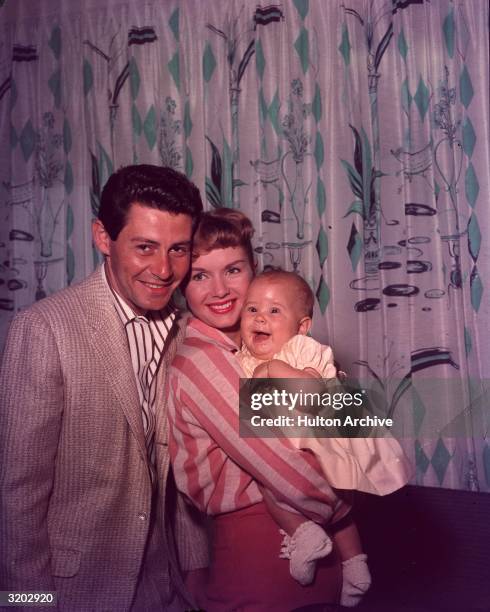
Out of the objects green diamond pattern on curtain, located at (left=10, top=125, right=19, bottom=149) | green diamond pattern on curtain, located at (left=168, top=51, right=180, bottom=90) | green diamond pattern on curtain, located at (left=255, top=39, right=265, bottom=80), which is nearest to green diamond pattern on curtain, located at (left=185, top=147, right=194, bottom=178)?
green diamond pattern on curtain, located at (left=168, top=51, right=180, bottom=90)

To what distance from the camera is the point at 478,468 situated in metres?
2.12

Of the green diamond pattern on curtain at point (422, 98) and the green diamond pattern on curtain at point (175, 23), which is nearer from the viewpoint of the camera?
the green diamond pattern on curtain at point (422, 98)

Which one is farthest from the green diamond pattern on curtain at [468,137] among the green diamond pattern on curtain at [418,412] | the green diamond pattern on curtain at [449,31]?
the green diamond pattern on curtain at [418,412]

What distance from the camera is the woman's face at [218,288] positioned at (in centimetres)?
144

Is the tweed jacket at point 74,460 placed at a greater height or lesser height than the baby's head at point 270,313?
lesser

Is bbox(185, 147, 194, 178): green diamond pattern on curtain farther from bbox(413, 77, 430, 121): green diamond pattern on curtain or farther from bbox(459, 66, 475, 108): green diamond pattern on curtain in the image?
bbox(459, 66, 475, 108): green diamond pattern on curtain

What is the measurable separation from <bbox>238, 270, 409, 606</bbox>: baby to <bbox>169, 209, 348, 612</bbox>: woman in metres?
0.04

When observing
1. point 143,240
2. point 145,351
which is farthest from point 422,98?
point 145,351

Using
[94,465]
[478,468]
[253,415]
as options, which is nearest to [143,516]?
[94,465]

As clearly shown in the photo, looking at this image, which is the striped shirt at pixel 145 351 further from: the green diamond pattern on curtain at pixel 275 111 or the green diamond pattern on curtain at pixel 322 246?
the green diamond pattern on curtain at pixel 275 111

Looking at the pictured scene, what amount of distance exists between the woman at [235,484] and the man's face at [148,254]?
0.16m

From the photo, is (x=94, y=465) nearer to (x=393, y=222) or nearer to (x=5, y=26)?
(x=393, y=222)

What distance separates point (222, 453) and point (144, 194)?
0.64m

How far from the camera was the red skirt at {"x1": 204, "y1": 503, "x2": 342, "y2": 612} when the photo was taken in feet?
3.87
